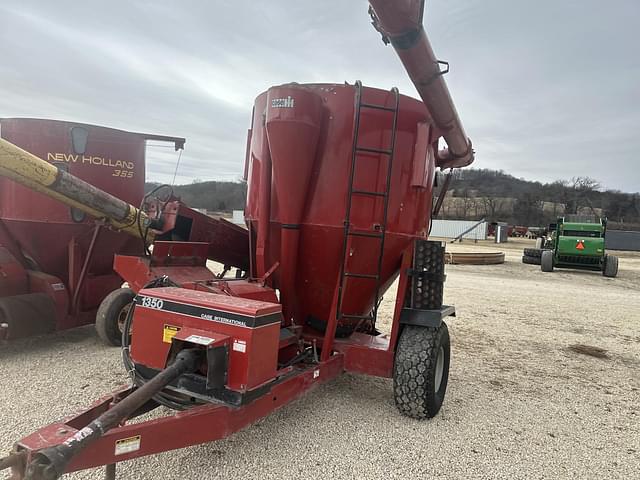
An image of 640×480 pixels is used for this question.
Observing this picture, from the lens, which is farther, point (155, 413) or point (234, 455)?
point (155, 413)

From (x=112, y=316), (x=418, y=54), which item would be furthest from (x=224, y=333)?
(x=112, y=316)

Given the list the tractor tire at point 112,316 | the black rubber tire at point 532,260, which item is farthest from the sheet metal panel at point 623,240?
the tractor tire at point 112,316

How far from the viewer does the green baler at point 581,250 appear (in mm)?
17844

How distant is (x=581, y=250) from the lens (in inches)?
709

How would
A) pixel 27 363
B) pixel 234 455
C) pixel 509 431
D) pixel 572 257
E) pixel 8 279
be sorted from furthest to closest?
pixel 572 257 → pixel 8 279 → pixel 27 363 → pixel 509 431 → pixel 234 455

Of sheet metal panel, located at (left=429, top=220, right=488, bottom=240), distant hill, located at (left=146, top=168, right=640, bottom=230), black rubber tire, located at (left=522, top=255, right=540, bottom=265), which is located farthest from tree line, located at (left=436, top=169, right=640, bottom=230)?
black rubber tire, located at (left=522, top=255, right=540, bottom=265)

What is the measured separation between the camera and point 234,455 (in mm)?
3215

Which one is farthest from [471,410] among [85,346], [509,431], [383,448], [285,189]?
[85,346]

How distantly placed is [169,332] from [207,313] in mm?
346

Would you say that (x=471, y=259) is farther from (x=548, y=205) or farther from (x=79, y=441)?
(x=548, y=205)

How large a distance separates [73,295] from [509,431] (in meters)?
5.29

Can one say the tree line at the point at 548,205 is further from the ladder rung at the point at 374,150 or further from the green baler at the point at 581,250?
the ladder rung at the point at 374,150

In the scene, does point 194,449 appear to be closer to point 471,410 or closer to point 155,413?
point 155,413

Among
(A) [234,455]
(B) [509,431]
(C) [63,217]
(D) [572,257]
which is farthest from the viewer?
(D) [572,257]
